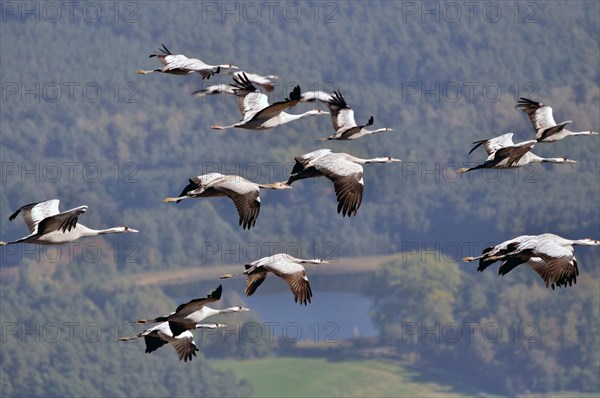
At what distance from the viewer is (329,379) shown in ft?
527

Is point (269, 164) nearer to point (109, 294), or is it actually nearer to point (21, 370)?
point (109, 294)

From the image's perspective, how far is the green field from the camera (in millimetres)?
159125

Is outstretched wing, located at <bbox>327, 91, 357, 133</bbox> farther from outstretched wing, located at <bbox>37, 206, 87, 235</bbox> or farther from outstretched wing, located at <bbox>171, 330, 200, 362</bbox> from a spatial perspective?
outstretched wing, located at <bbox>37, 206, 87, 235</bbox>

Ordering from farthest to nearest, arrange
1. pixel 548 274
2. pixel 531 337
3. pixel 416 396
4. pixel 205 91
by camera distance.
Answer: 1. pixel 531 337
2. pixel 416 396
3. pixel 205 91
4. pixel 548 274

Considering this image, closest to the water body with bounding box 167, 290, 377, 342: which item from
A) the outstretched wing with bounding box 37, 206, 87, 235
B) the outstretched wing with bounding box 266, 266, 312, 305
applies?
the outstretched wing with bounding box 266, 266, 312, 305

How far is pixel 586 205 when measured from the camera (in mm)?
199500

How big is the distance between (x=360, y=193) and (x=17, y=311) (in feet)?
436

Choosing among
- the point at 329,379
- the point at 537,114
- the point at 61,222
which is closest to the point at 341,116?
the point at 537,114

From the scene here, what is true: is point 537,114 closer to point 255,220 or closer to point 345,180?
point 345,180

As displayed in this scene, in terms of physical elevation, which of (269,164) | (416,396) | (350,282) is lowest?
(416,396)

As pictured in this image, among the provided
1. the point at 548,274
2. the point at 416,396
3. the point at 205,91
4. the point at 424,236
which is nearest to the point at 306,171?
the point at 548,274

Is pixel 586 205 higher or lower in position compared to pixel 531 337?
higher

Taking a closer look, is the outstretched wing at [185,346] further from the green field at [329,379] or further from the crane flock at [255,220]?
the green field at [329,379]

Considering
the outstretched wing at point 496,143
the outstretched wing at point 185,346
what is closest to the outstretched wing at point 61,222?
the outstretched wing at point 185,346
